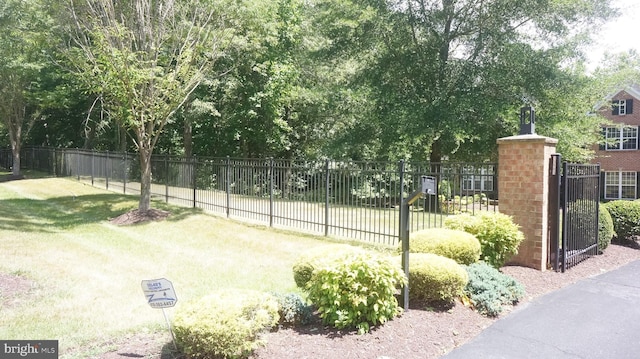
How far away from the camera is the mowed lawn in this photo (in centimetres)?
507

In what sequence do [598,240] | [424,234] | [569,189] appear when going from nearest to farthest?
[424,234] → [569,189] → [598,240]

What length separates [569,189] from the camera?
25.6ft

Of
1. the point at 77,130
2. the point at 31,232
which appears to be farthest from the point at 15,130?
the point at 31,232

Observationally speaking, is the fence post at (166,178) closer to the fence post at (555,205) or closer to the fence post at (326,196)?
the fence post at (326,196)

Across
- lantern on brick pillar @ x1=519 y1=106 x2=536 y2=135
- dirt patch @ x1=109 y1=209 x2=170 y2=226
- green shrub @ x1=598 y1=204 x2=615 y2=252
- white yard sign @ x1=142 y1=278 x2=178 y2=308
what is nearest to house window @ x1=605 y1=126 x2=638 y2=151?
green shrub @ x1=598 y1=204 x2=615 y2=252

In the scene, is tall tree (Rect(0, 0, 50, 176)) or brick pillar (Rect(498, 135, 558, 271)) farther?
tall tree (Rect(0, 0, 50, 176))

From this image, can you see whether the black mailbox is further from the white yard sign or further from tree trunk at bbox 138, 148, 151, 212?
tree trunk at bbox 138, 148, 151, 212

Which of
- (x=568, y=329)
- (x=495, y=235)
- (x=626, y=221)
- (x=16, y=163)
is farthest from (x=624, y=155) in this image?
(x=16, y=163)

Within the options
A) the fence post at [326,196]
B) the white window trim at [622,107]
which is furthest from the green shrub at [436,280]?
the white window trim at [622,107]

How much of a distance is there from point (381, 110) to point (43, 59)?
17.9 metres

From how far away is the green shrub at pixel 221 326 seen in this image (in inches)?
142

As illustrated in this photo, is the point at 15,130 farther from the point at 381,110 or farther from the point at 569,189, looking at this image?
the point at 569,189

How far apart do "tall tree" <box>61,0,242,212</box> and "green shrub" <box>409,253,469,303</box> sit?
375 inches

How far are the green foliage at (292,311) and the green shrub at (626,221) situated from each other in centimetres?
945
